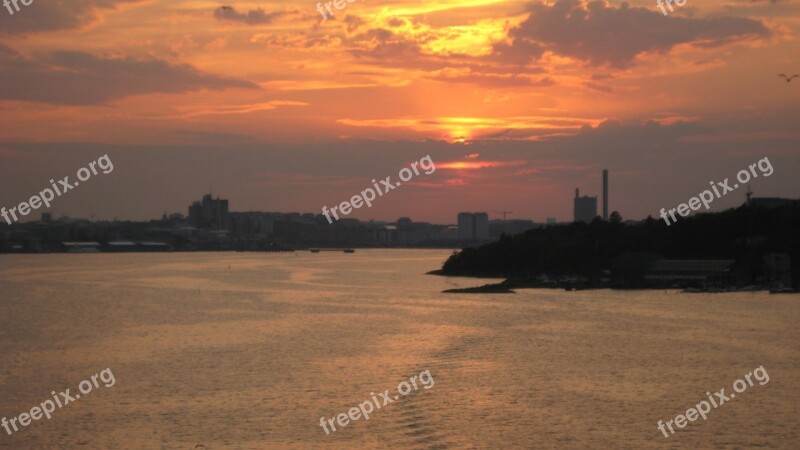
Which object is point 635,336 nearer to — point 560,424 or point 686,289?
point 560,424

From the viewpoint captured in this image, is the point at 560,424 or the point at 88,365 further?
the point at 88,365

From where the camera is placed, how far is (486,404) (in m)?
26.1

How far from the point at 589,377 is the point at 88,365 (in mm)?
17539

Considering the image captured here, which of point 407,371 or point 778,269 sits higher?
point 778,269

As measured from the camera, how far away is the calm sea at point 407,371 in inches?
904

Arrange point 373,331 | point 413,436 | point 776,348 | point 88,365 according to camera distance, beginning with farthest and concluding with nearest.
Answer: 1. point 373,331
2. point 776,348
3. point 88,365
4. point 413,436

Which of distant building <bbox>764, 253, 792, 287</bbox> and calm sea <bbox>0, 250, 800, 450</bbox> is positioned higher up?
distant building <bbox>764, 253, 792, 287</bbox>

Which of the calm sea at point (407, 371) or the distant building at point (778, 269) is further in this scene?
the distant building at point (778, 269)

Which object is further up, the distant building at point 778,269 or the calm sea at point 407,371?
the distant building at point 778,269

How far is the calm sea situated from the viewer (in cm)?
2295

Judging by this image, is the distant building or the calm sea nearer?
the calm sea

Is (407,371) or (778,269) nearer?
(407,371)

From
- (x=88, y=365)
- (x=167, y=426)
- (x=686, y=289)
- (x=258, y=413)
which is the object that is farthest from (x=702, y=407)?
(x=686, y=289)

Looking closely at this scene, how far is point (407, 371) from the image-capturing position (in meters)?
32.0
